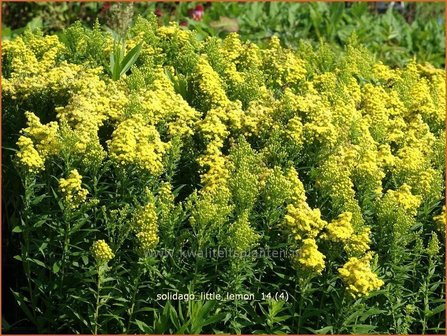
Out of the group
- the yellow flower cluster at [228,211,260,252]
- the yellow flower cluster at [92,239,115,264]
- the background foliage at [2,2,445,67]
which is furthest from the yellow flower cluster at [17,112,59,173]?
the background foliage at [2,2,445,67]

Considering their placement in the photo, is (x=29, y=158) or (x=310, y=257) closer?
(x=310, y=257)

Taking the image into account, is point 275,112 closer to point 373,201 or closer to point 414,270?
point 373,201

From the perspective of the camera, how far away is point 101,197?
4.14m

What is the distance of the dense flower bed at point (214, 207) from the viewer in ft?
12.7

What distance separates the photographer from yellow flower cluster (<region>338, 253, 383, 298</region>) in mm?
3686

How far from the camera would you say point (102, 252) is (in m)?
3.74

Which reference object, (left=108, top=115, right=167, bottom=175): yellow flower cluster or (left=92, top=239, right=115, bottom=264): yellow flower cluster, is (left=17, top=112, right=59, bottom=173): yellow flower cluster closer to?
(left=108, top=115, right=167, bottom=175): yellow flower cluster

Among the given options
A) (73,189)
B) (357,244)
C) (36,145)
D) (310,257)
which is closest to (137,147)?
(73,189)

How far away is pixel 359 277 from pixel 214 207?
0.71 meters

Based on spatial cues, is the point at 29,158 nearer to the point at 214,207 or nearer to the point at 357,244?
the point at 214,207

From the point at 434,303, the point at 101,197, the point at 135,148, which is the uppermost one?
the point at 135,148

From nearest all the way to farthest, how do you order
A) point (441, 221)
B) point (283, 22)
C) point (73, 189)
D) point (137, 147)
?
point (73, 189), point (137, 147), point (441, 221), point (283, 22)

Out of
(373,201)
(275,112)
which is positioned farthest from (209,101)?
(373,201)

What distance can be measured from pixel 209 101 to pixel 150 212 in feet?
4.08
